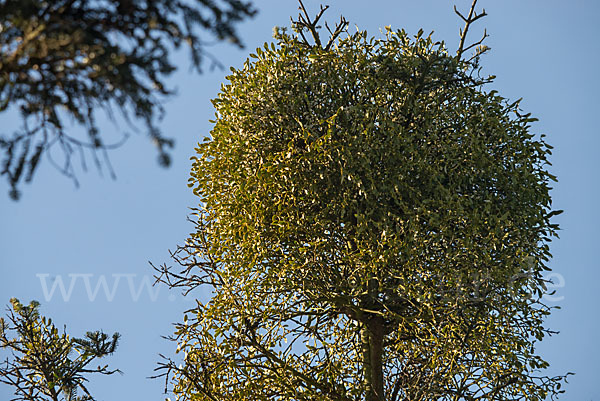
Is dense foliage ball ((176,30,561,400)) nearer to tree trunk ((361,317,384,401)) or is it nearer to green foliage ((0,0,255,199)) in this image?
tree trunk ((361,317,384,401))

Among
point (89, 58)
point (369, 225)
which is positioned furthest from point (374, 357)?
point (89, 58)

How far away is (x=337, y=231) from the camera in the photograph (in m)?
7.75

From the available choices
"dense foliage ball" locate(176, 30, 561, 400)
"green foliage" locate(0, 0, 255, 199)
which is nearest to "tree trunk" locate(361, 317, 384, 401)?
"dense foliage ball" locate(176, 30, 561, 400)

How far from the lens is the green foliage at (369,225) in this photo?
285 inches

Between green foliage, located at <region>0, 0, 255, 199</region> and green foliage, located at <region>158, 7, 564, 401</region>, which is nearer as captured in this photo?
green foliage, located at <region>0, 0, 255, 199</region>

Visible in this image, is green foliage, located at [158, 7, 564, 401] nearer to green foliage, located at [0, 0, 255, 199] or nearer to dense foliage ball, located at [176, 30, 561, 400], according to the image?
dense foliage ball, located at [176, 30, 561, 400]

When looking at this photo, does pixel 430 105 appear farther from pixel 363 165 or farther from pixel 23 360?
pixel 23 360

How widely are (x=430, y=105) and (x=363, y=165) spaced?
4.67 feet

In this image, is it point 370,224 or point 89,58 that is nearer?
point 89,58

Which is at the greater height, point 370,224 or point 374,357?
point 370,224

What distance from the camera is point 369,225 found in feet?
25.1

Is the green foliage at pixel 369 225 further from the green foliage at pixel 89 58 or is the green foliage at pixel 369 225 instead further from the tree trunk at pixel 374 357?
the green foliage at pixel 89 58

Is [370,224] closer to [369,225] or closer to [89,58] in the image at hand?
[369,225]

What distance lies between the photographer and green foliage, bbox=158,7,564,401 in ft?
23.7
